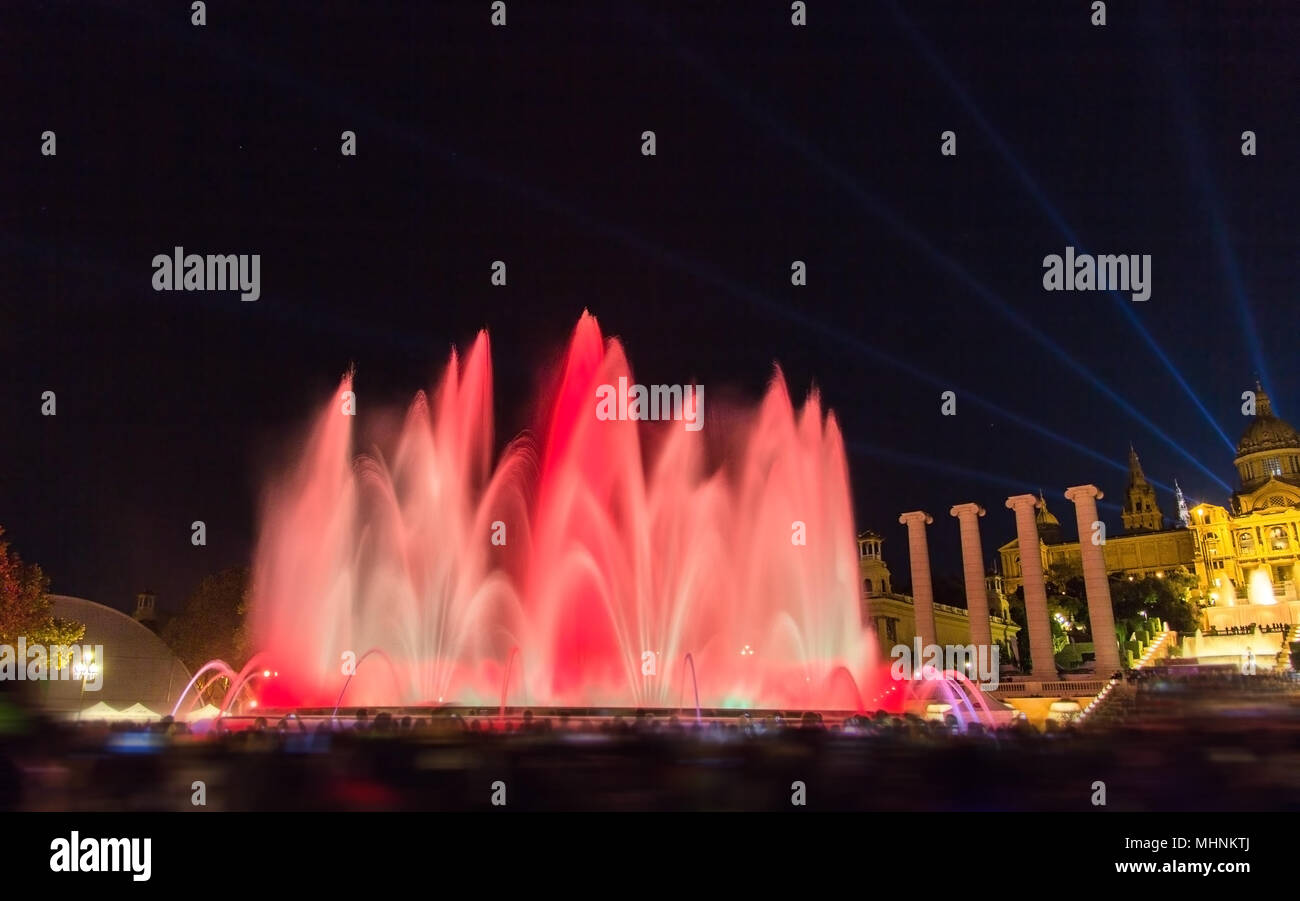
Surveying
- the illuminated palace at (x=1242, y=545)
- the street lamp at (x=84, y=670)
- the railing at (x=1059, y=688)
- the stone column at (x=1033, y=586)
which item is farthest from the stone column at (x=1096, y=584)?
the street lamp at (x=84, y=670)

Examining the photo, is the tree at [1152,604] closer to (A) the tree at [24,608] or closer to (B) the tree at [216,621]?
(B) the tree at [216,621]

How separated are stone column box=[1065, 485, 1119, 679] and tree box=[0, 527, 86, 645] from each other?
54.5 meters

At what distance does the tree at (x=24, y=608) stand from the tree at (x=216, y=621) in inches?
385

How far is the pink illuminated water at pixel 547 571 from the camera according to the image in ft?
95.9

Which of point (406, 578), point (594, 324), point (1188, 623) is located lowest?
point (1188, 623)

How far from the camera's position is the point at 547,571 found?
30266 millimetres

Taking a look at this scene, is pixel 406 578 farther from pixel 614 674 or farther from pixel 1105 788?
pixel 1105 788

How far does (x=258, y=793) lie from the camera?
13.1m

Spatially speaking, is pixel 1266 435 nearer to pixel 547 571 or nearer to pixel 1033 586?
pixel 1033 586

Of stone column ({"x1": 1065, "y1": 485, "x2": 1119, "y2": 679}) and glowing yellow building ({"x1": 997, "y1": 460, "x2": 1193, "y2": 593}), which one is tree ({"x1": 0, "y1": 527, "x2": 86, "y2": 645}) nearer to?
stone column ({"x1": 1065, "y1": 485, "x2": 1119, "y2": 679})

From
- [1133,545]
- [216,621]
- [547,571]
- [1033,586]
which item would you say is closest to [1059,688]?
[1033,586]

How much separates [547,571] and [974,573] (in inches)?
1420

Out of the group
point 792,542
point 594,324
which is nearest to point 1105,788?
point 792,542
